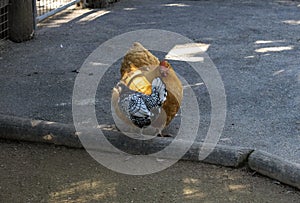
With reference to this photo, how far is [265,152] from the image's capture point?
3777 millimetres

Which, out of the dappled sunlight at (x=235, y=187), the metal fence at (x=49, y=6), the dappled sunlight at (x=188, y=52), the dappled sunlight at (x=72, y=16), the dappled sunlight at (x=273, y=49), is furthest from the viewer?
the metal fence at (x=49, y=6)

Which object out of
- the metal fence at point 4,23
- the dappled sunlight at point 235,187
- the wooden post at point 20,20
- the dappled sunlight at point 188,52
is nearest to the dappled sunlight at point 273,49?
the dappled sunlight at point 188,52

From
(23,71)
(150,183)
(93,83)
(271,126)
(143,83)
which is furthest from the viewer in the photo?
(23,71)

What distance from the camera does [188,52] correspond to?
6.54 metres

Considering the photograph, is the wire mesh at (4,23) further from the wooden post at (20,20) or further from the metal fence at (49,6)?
the metal fence at (49,6)

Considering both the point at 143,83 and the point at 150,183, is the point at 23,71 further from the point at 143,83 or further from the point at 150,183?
the point at 150,183

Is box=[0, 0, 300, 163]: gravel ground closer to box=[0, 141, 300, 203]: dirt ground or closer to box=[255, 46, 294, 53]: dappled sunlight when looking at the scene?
box=[255, 46, 294, 53]: dappled sunlight

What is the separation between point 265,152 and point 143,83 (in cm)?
85

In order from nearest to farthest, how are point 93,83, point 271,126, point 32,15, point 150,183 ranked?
point 150,183 < point 271,126 < point 93,83 < point 32,15

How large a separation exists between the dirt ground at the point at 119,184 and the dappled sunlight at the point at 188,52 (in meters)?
2.56

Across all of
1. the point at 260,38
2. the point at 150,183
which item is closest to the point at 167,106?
the point at 150,183

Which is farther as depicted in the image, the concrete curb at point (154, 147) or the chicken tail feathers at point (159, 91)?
the chicken tail feathers at point (159, 91)

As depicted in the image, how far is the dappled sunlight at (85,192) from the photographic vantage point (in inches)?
136

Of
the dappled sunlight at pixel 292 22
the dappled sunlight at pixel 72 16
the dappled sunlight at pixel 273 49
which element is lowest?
the dappled sunlight at pixel 72 16
